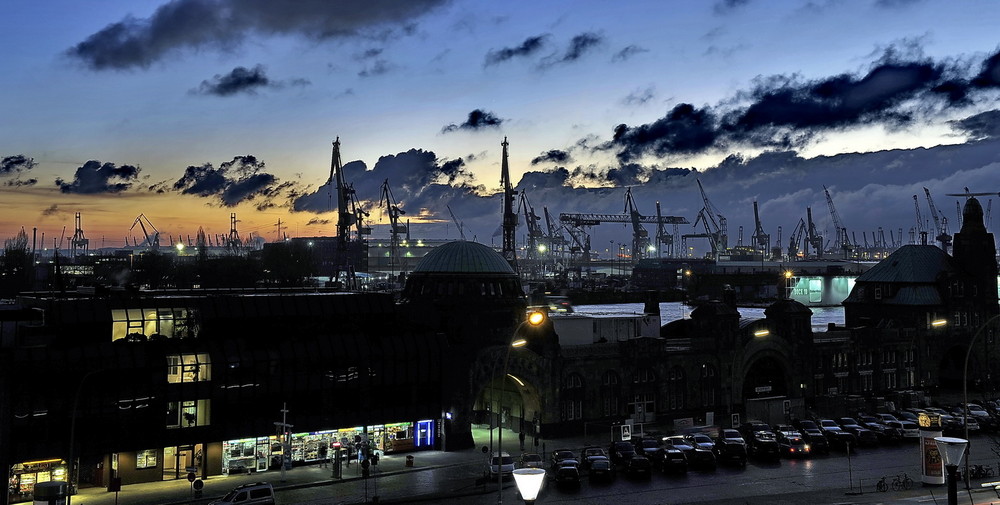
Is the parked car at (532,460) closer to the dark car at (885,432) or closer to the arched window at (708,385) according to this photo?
the arched window at (708,385)

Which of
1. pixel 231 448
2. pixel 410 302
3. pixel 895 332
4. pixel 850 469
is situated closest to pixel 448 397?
pixel 410 302

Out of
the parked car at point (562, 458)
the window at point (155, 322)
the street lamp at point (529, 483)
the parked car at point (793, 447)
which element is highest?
the window at point (155, 322)

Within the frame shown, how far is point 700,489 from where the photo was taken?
5647 cm

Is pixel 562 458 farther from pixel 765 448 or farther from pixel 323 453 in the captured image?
pixel 323 453

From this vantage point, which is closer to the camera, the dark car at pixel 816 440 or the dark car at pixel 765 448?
the dark car at pixel 765 448

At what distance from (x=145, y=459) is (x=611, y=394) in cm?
3928

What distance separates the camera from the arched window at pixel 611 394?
7725 centimetres

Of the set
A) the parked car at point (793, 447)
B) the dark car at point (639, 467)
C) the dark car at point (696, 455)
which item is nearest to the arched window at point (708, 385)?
the parked car at point (793, 447)

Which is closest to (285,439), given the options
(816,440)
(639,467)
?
(639,467)

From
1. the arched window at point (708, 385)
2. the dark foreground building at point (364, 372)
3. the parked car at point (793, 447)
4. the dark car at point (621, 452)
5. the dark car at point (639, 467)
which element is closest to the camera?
the dark foreground building at point (364, 372)

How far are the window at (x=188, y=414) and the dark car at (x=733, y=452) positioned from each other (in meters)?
37.4

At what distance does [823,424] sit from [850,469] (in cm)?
1646

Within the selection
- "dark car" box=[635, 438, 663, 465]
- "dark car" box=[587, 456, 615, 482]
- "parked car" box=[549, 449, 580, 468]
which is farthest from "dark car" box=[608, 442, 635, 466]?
"dark car" box=[587, 456, 615, 482]

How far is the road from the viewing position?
2092 inches
